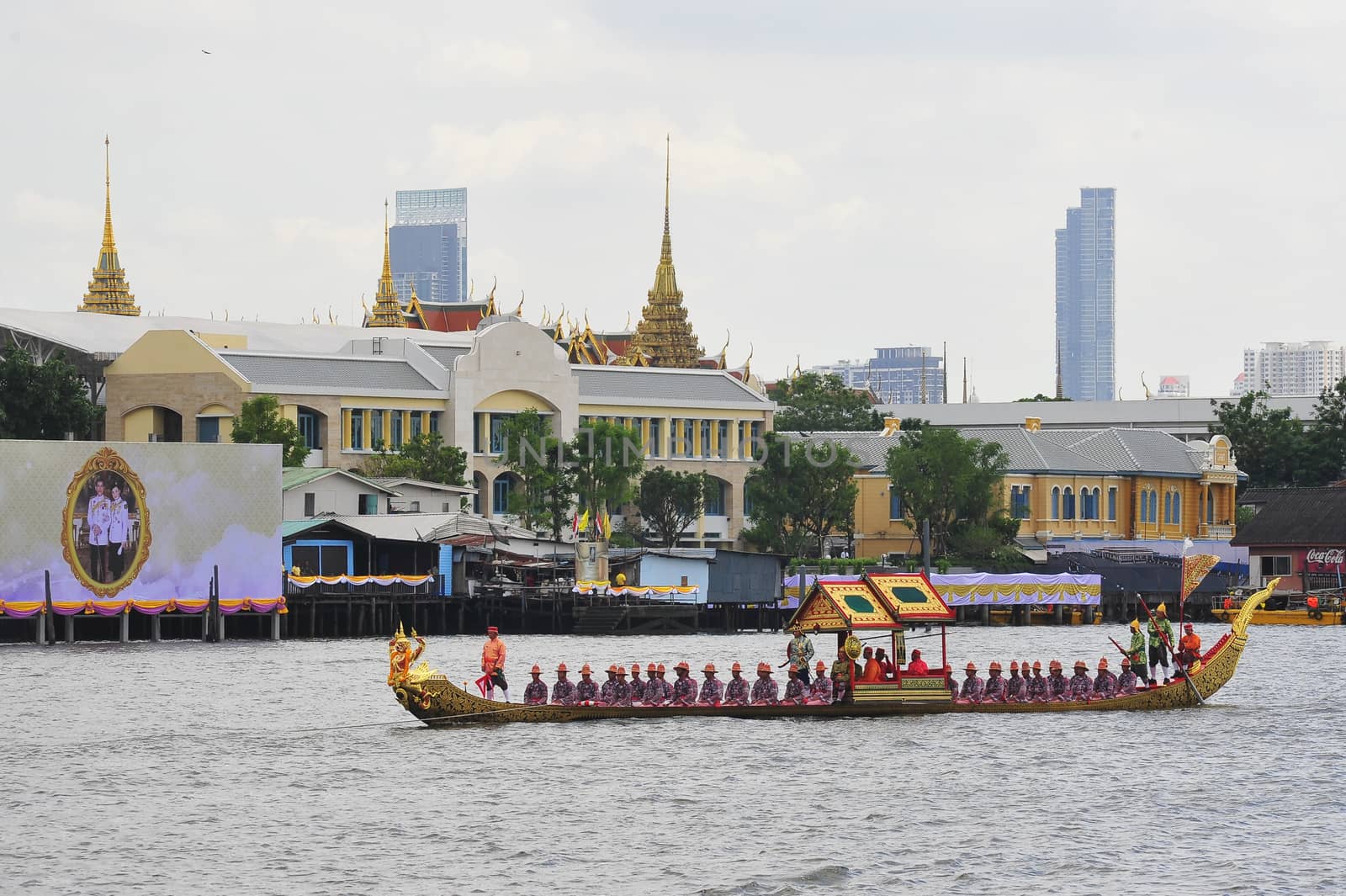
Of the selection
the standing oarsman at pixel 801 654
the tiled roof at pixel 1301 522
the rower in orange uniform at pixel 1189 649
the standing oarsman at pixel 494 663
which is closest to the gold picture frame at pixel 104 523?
the standing oarsman at pixel 494 663

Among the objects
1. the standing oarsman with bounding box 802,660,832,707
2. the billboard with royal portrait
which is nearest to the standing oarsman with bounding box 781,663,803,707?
the standing oarsman with bounding box 802,660,832,707

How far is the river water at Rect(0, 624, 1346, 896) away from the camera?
37781 mm

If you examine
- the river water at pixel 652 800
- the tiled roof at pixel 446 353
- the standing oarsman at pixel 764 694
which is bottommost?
the river water at pixel 652 800

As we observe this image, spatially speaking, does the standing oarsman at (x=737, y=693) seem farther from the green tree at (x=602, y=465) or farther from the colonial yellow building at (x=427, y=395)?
the colonial yellow building at (x=427, y=395)

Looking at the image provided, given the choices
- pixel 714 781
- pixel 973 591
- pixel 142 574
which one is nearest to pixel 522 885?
pixel 714 781

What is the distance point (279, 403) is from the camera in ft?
407

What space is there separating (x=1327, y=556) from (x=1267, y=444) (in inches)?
1635

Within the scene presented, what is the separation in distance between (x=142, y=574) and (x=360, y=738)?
1312 inches

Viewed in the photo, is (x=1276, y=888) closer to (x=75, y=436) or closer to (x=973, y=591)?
(x=973, y=591)

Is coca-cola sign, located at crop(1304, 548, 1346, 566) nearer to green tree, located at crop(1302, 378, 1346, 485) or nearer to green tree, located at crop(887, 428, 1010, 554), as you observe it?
green tree, located at crop(887, 428, 1010, 554)

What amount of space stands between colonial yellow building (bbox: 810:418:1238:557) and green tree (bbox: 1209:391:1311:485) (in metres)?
12.4

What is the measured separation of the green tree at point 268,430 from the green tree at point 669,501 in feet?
69.9

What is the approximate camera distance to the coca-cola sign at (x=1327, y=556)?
122938 millimetres

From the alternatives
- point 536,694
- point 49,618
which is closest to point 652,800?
point 536,694
